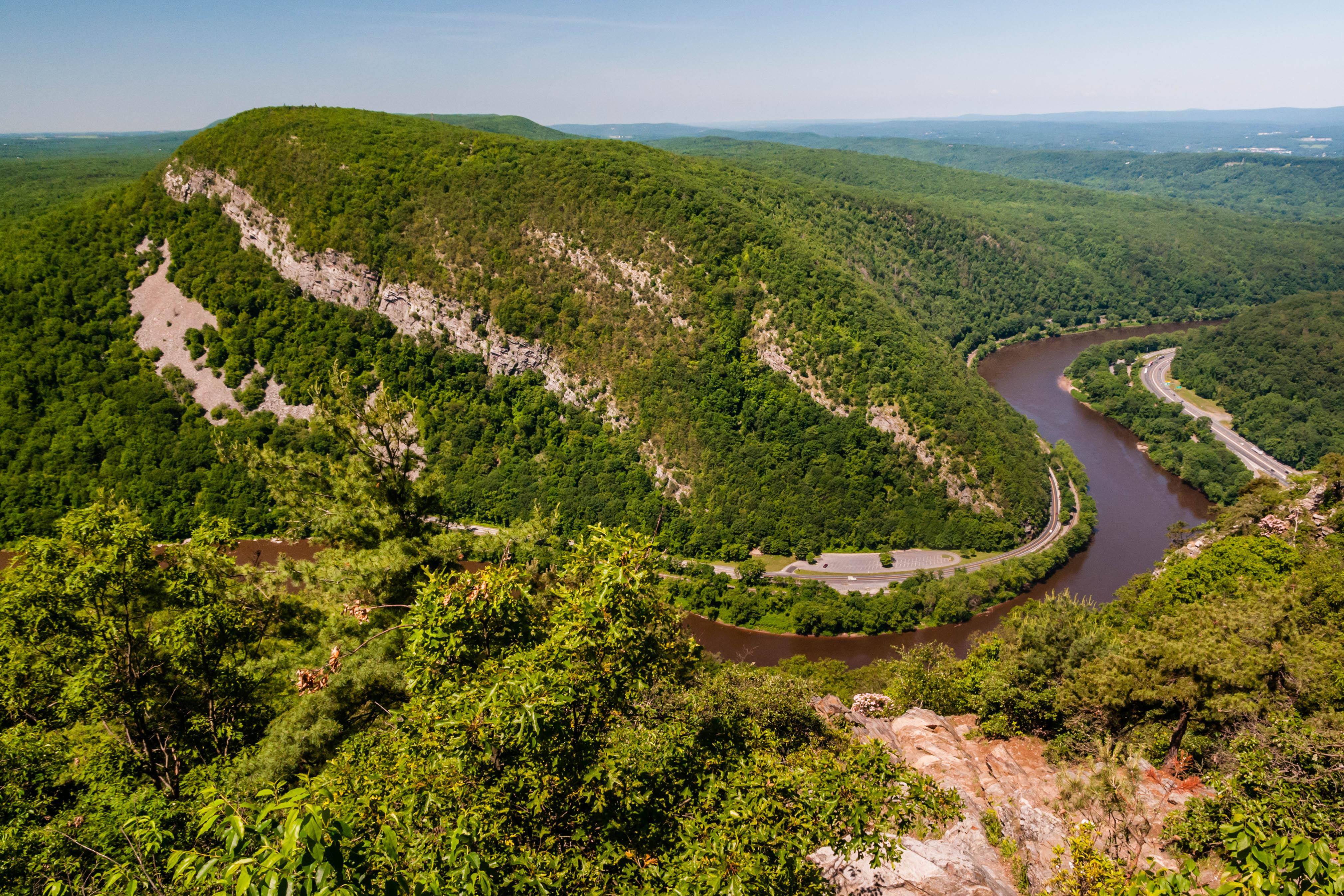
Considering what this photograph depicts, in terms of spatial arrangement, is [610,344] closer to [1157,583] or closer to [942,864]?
[1157,583]

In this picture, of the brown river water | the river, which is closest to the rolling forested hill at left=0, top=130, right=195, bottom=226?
the brown river water

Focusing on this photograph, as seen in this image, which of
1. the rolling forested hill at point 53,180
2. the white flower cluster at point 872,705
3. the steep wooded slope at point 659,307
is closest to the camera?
the white flower cluster at point 872,705

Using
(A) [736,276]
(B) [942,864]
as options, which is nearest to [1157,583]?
(B) [942,864]

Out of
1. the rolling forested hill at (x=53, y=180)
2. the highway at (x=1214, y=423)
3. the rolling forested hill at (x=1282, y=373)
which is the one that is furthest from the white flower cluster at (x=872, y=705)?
the rolling forested hill at (x=53, y=180)

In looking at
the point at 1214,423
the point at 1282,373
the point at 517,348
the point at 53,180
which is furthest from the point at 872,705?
the point at 53,180

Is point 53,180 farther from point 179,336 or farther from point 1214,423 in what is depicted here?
point 1214,423

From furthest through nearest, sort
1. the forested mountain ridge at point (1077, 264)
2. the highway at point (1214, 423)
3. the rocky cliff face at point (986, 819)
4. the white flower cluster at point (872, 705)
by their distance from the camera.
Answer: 1. the forested mountain ridge at point (1077, 264)
2. the highway at point (1214, 423)
3. the white flower cluster at point (872, 705)
4. the rocky cliff face at point (986, 819)

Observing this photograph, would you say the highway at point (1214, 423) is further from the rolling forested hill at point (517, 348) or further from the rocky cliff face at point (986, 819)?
the rocky cliff face at point (986, 819)
